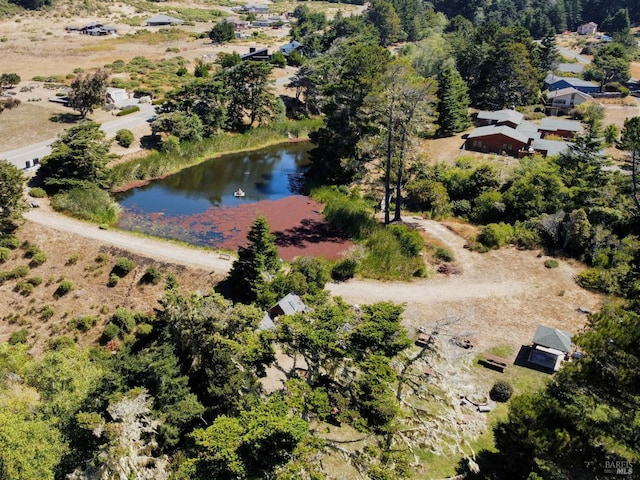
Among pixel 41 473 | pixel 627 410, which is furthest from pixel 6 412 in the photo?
pixel 627 410

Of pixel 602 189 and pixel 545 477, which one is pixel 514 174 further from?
pixel 545 477

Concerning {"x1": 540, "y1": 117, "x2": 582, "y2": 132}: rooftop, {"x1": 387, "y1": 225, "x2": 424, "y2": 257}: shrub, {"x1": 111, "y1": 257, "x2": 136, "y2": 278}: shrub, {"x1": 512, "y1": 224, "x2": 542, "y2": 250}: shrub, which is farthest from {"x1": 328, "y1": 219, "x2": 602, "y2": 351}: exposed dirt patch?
{"x1": 540, "y1": 117, "x2": 582, "y2": 132}: rooftop

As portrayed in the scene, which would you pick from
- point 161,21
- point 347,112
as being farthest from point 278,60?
point 161,21

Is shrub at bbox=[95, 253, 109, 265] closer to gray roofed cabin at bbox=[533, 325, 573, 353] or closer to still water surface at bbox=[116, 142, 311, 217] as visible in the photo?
still water surface at bbox=[116, 142, 311, 217]

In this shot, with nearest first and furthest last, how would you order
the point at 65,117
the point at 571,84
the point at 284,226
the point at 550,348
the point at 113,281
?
the point at 550,348
the point at 113,281
the point at 284,226
the point at 65,117
the point at 571,84

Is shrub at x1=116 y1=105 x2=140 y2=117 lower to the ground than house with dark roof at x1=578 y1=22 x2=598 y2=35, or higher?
lower

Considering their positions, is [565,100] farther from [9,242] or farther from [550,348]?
[9,242]
